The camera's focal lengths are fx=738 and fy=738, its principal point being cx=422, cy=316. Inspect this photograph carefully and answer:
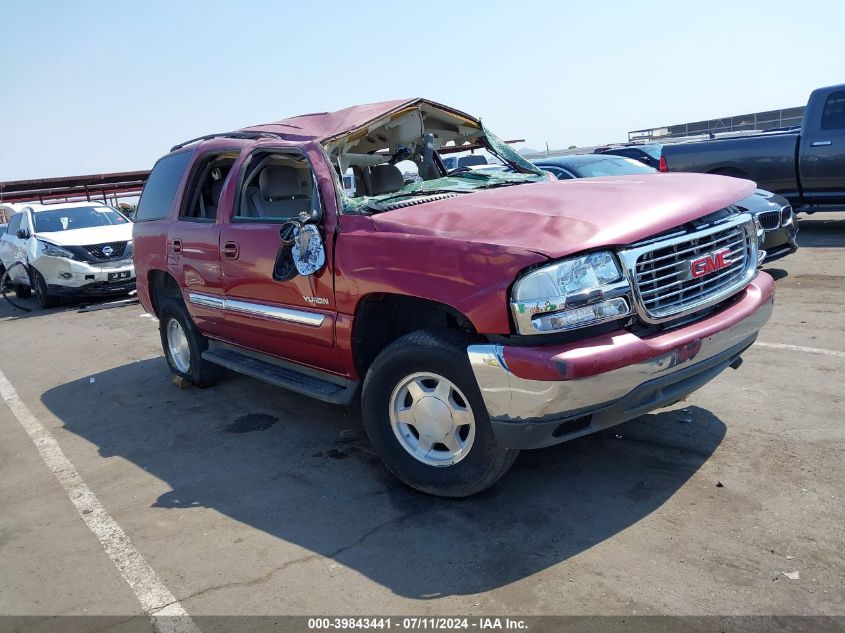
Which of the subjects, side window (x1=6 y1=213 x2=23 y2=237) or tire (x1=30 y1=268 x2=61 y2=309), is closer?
tire (x1=30 y1=268 x2=61 y2=309)

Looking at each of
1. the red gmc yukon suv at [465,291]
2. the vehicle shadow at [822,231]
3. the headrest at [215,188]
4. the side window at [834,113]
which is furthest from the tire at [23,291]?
the side window at [834,113]

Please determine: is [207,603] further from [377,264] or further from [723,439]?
[723,439]

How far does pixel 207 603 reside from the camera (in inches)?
122

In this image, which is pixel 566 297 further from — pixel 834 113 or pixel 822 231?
pixel 822 231

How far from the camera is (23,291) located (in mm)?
14398

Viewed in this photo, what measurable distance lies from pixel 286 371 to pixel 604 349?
2361 mm

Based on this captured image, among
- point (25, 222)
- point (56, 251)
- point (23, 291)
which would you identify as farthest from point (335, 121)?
point (23, 291)

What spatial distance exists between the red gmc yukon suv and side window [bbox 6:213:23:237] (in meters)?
10.2

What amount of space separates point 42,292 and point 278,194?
8.83m

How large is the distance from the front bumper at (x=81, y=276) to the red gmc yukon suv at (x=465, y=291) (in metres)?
7.46

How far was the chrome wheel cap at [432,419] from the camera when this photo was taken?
3.57 meters

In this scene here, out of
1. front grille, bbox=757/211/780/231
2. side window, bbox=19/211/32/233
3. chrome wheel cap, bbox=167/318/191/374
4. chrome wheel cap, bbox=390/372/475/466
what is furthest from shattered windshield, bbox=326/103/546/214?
side window, bbox=19/211/32/233

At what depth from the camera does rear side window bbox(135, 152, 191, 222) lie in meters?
6.12

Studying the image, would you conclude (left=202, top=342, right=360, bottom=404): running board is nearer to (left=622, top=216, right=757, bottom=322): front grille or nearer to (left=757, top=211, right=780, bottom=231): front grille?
(left=622, top=216, right=757, bottom=322): front grille
